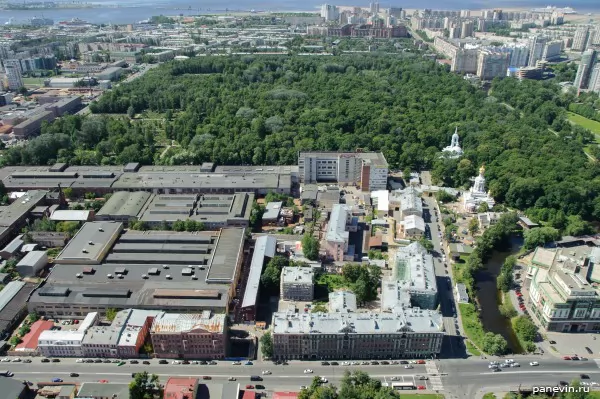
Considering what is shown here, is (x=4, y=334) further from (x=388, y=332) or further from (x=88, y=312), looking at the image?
(x=388, y=332)

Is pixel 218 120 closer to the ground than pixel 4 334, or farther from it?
farther from it

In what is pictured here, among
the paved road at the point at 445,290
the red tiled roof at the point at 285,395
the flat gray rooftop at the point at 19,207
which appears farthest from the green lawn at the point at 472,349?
the flat gray rooftop at the point at 19,207

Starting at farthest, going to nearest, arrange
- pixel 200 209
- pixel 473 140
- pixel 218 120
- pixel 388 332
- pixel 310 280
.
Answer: pixel 218 120 < pixel 473 140 < pixel 200 209 < pixel 310 280 < pixel 388 332

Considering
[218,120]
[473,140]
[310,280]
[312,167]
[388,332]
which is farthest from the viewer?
[218,120]

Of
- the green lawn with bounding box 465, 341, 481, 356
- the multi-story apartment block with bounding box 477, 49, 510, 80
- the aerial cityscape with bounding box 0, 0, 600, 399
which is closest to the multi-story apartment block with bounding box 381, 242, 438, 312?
the aerial cityscape with bounding box 0, 0, 600, 399

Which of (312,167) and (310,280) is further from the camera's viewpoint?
(312,167)

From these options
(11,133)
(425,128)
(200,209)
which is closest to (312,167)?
(200,209)
